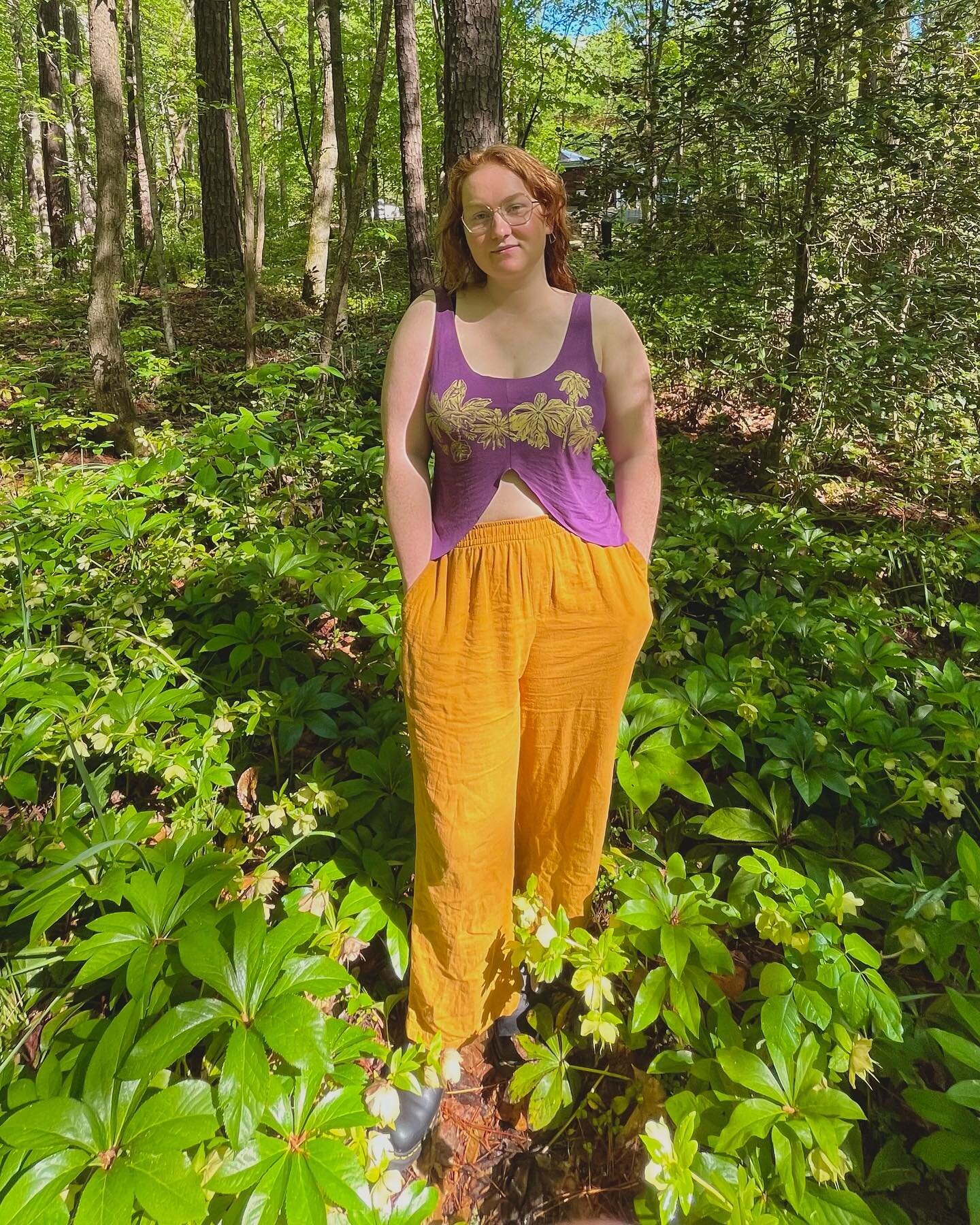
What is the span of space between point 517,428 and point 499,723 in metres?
0.68

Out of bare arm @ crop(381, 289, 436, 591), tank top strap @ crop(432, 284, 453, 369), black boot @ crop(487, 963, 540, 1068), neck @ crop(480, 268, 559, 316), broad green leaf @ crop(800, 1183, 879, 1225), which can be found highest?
neck @ crop(480, 268, 559, 316)

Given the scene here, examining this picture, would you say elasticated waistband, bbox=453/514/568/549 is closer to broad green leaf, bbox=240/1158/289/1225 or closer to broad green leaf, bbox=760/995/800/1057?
broad green leaf, bbox=760/995/800/1057

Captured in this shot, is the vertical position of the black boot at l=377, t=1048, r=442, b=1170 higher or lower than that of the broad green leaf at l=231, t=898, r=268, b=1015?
lower

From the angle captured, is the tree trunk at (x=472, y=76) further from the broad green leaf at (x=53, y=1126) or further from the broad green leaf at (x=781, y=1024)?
the broad green leaf at (x=53, y=1126)

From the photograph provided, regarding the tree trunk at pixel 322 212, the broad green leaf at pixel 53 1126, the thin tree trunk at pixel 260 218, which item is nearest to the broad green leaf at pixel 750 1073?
the broad green leaf at pixel 53 1126

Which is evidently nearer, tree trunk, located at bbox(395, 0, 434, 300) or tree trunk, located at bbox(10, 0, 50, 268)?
tree trunk, located at bbox(395, 0, 434, 300)

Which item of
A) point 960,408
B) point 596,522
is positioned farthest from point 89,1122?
point 960,408

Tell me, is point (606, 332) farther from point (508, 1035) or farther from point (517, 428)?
point (508, 1035)

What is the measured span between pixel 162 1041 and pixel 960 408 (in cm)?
463

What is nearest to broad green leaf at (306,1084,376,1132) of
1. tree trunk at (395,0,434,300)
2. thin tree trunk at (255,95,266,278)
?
thin tree trunk at (255,95,266,278)

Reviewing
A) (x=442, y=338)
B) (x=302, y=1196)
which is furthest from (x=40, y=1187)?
(x=442, y=338)

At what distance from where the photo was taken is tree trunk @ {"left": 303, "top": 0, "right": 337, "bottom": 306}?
809cm

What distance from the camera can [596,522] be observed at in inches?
59.6

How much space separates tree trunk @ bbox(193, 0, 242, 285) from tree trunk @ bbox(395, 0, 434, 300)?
2.65 meters
